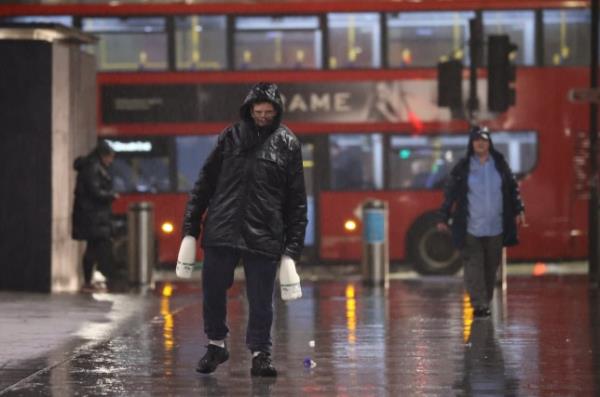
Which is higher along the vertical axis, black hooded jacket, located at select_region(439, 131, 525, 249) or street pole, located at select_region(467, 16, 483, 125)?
street pole, located at select_region(467, 16, 483, 125)

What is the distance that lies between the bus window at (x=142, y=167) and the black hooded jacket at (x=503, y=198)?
9.63 metres

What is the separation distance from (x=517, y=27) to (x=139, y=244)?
7123mm

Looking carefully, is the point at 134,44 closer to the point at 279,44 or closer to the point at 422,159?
the point at 279,44

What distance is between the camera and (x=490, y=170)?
13953 mm

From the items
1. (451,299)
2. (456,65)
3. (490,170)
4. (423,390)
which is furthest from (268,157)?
(456,65)

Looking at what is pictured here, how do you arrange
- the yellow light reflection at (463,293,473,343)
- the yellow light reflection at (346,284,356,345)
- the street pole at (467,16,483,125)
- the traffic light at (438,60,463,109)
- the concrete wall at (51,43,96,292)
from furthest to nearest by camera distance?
the street pole at (467,16,483,125), the traffic light at (438,60,463,109), the concrete wall at (51,43,96,292), the yellow light reflection at (463,293,473,343), the yellow light reflection at (346,284,356,345)

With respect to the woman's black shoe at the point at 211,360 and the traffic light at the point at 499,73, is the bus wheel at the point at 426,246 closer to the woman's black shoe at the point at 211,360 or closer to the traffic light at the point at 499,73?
the traffic light at the point at 499,73

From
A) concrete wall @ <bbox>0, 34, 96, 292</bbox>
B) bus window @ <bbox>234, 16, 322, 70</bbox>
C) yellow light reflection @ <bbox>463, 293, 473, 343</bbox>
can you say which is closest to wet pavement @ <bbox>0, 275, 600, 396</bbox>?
yellow light reflection @ <bbox>463, 293, 473, 343</bbox>

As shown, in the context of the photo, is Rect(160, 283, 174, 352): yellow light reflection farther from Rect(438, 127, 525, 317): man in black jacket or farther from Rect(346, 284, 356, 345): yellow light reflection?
Rect(438, 127, 525, 317): man in black jacket

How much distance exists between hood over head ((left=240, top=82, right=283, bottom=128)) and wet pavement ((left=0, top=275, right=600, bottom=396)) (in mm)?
1540

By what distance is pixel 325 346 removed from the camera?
11.4 metres

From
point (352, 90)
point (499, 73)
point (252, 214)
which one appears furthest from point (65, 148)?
Answer: point (252, 214)

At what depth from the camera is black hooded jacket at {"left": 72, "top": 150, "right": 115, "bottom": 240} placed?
55.0ft

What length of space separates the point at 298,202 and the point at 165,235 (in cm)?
1368
